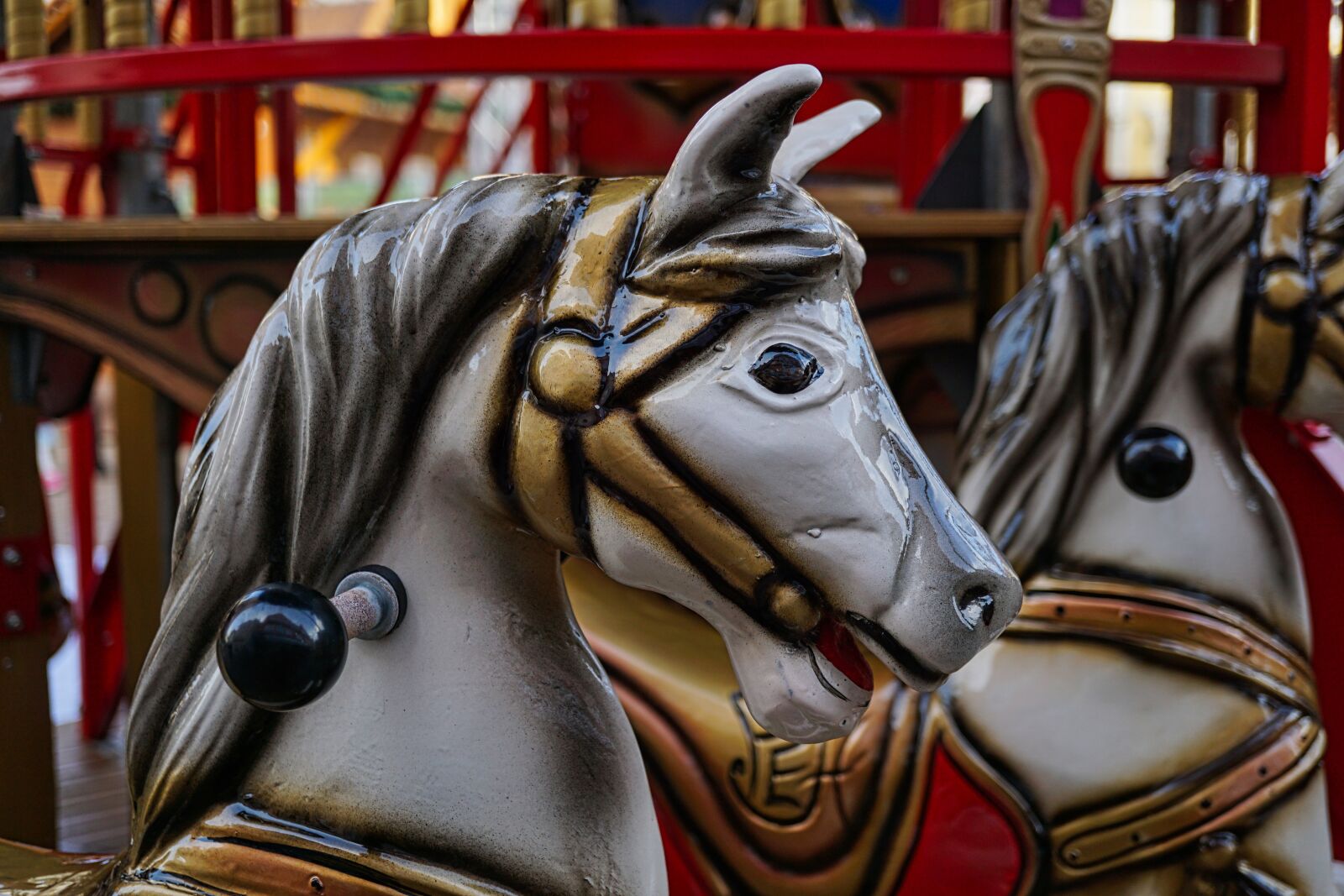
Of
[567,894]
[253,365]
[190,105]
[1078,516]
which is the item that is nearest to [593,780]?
[567,894]

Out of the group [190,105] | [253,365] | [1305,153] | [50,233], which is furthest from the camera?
[190,105]

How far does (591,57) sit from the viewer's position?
1608 mm

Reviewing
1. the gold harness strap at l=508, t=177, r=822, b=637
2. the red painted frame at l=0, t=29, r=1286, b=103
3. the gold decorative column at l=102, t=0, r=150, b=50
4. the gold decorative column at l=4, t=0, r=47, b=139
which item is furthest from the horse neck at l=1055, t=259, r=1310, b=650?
the gold decorative column at l=4, t=0, r=47, b=139

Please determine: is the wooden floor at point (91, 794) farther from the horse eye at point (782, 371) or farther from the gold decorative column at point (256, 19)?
the horse eye at point (782, 371)

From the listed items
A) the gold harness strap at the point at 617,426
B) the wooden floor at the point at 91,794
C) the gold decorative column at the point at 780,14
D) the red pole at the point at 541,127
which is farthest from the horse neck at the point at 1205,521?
the red pole at the point at 541,127

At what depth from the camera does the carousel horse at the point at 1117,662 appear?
134 centimetres

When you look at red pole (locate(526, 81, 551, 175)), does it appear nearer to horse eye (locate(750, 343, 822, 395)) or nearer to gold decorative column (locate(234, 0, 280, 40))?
gold decorative column (locate(234, 0, 280, 40))

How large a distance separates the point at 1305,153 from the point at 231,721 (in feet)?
5.69

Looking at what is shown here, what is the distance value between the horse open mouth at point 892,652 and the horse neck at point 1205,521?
74 centimetres

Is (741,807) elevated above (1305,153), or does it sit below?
below

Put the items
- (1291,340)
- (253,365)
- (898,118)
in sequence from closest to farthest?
(253,365)
(1291,340)
(898,118)

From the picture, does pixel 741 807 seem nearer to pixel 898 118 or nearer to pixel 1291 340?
pixel 1291 340

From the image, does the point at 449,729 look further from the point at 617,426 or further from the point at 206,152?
the point at 206,152

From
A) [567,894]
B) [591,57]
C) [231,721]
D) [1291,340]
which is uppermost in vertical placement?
[591,57]
